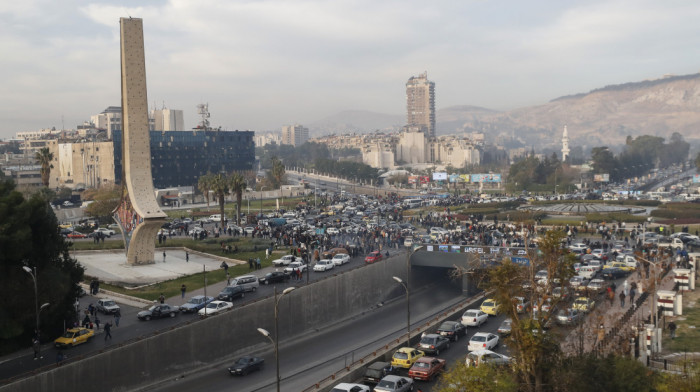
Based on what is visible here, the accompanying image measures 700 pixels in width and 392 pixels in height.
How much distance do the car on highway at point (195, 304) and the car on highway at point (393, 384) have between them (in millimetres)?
11801

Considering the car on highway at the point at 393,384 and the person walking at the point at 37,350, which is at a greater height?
the person walking at the point at 37,350

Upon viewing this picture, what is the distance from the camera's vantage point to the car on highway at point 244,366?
29.0m

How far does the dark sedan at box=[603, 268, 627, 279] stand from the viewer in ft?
133

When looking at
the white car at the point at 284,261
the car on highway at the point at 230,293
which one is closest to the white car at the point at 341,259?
the white car at the point at 284,261

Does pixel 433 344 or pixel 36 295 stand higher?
pixel 36 295

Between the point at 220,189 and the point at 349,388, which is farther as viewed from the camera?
the point at 220,189

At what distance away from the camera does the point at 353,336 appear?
3722 centimetres

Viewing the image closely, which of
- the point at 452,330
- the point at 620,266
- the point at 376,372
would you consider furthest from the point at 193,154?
the point at 376,372

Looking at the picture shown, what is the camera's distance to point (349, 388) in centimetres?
2402

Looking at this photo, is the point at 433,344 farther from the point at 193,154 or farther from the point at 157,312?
the point at 193,154

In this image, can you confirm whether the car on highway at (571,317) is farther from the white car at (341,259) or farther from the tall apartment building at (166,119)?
the tall apartment building at (166,119)

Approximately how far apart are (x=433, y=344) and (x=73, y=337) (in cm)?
1593

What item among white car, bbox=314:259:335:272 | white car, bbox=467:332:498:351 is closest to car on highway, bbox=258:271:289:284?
white car, bbox=314:259:335:272

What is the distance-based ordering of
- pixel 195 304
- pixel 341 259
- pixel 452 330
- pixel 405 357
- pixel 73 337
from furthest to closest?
1. pixel 341 259
2. pixel 195 304
3. pixel 452 330
4. pixel 73 337
5. pixel 405 357
